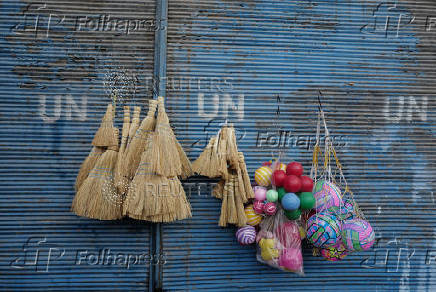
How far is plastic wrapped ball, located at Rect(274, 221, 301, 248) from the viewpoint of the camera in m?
3.57

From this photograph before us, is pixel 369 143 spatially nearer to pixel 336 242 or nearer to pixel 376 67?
pixel 376 67

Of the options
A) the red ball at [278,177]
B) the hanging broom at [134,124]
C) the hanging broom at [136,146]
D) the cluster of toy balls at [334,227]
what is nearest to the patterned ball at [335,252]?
the cluster of toy balls at [334,227]

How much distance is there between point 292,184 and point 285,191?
13 centimetres

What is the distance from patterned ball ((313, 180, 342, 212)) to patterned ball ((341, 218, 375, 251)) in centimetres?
24

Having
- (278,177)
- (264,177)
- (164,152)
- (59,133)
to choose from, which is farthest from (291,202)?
(59,133)

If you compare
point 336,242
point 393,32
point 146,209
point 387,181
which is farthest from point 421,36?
point 146,209

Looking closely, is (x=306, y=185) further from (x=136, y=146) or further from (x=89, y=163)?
(x=89, y=163)

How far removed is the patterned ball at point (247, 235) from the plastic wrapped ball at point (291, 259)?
0.34m

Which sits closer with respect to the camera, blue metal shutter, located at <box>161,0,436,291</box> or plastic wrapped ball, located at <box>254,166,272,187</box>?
plastic wrapped ball, located at <box>254,166,272,187</box>

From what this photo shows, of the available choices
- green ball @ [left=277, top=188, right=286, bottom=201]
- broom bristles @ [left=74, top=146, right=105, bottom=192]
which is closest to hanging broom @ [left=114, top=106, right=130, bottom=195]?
broom bristles @ [left=74, top=146, right=105, bottom=192]

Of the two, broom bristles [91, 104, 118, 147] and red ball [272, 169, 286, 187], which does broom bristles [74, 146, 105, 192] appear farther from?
red ball [272, 169, 286, 187]

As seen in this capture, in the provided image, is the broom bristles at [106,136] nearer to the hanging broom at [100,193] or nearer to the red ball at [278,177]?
the hanging broom at [100,193]

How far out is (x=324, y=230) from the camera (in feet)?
11.2

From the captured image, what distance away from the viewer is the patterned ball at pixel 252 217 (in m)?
3.66
